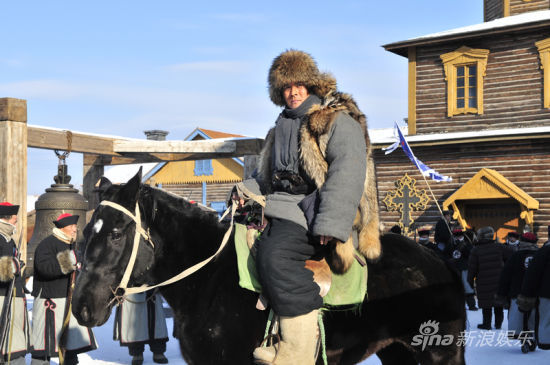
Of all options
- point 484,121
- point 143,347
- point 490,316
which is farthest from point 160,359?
point 484,121

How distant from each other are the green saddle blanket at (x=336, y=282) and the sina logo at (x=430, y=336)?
494 millimetres

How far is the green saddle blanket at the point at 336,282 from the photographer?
387 cm

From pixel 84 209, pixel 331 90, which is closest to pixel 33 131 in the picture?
pixel 84 209

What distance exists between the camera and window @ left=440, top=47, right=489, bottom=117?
837 inches

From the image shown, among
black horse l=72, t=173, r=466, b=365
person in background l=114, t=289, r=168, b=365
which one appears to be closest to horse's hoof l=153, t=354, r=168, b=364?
person in background l=114, t=289, r=168, b=365

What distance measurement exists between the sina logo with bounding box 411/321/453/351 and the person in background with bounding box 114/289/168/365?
5087 mm

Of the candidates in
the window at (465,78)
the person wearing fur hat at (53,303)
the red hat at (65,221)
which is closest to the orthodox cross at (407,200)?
the window at (465,78)

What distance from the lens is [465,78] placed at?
21.7m

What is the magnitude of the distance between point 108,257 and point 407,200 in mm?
18892

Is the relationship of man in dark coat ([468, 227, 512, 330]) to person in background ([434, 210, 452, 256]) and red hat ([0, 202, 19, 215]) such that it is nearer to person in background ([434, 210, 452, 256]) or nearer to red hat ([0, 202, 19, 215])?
person in background ([434, 210, 452, 256])

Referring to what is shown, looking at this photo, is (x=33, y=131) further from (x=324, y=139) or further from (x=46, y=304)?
(x=324, y=139)

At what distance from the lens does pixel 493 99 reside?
2119cm

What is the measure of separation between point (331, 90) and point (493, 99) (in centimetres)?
1864

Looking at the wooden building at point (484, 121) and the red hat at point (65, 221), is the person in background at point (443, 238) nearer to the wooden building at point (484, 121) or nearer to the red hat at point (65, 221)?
the wooden building at point (484, 121)
